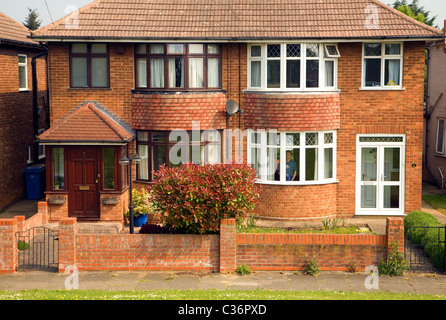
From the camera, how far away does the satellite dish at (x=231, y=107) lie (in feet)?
63.4

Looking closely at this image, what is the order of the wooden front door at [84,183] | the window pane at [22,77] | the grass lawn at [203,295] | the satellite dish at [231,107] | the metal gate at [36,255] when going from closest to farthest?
the grass lawn at [203,295] < the metal gate at [36,255] < the wooden front door at [84,183] < the satellite dish at [231,107] < the window pane at [22,77]

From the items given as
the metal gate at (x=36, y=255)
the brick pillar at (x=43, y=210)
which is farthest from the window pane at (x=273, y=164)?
the metal gate at (x=36, y=255)

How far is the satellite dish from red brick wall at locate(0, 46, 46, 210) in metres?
7.89

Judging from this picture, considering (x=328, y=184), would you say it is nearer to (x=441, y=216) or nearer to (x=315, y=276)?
(x=441, y=216)

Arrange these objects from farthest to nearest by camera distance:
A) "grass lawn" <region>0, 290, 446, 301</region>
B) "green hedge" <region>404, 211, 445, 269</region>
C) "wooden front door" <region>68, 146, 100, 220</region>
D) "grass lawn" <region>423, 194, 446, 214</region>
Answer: "grass lawn" <region>423, 194, 446, 214</region> → "wooden front door" <region>68, 146, 100, 220</region> → "green hedge" <region>404, 211, 445, 269</region> → "grass lawn" <region>0, 290, 446, 301</region>

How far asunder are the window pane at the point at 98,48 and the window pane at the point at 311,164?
265 inches

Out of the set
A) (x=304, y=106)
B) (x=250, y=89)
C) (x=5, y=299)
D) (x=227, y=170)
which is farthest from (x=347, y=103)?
(x=5, y=299)

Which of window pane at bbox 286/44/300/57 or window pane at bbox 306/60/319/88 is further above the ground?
window pane at bbox 286/44/300/57

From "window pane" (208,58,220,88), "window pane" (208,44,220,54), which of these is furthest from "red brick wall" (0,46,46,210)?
"window pane" (208,44,220,54)

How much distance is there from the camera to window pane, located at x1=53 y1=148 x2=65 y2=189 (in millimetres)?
18703

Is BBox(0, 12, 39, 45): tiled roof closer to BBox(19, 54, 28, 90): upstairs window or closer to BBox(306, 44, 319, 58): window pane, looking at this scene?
BBox(19, 54, 28, 90): upstairs window

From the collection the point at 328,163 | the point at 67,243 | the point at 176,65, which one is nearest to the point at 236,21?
the point at 176,65

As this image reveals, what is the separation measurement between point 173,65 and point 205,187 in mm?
6293

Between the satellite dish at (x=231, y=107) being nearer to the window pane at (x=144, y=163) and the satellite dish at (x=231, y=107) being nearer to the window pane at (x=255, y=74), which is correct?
the window pane at (x=255, y=74)
